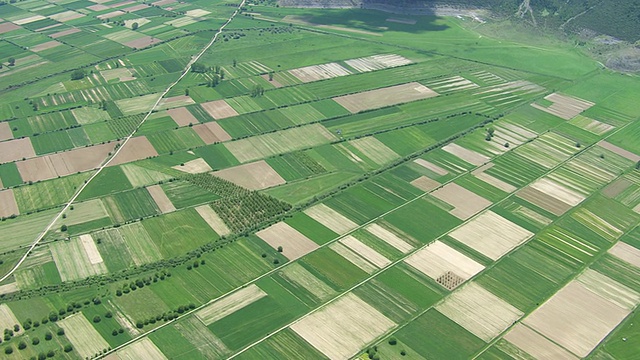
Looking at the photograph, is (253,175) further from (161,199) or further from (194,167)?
(161,199)

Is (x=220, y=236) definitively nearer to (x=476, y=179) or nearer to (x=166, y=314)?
(x=166, y=314)

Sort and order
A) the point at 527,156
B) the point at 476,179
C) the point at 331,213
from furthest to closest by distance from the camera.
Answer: the point at 527,156 < the point at 476,179 < the point at 331,213

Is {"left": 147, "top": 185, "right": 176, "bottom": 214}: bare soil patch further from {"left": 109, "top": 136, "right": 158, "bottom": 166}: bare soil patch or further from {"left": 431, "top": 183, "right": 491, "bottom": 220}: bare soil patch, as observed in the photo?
{"left": 431, "top": 183, "right": 491, "bottom": 220}: bare soil patch

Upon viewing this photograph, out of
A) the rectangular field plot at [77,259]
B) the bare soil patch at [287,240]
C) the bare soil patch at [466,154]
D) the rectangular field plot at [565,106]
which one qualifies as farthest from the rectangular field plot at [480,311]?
the rectangular field plot at [565,106]

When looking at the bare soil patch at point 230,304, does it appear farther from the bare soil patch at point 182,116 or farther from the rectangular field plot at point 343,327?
the bare soil patch at point 182,116

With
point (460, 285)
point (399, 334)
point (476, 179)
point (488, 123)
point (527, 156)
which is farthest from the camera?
point (488, 123)

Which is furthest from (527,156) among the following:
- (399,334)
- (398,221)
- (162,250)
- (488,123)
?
(162,250)
